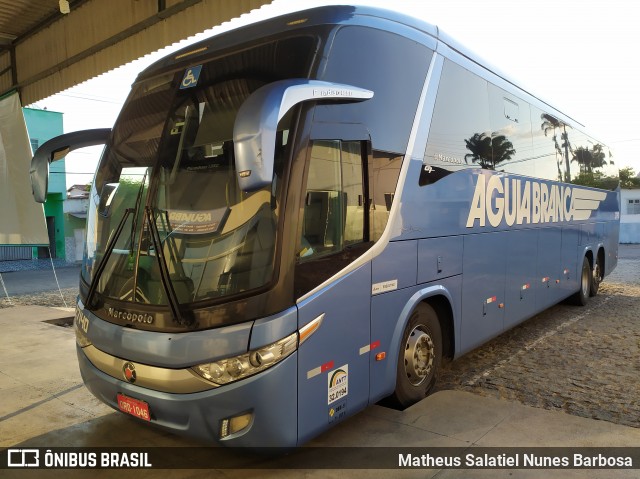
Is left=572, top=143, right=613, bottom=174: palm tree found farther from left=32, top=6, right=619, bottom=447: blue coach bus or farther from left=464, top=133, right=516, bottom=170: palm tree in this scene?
left=32, top=6, right=619, bottom=447: blue coach bus

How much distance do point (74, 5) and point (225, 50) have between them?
223 inches

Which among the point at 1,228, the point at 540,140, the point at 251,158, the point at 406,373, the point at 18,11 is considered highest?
the point at 18,11

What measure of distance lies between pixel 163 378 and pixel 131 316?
52 cm

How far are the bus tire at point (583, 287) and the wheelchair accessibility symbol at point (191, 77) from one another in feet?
27.8

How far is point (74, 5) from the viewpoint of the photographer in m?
7.90

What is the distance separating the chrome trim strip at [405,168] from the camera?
3574 millimetres

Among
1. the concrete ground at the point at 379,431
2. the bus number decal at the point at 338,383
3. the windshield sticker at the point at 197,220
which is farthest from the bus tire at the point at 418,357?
the windshield sticker at the point at 197,220

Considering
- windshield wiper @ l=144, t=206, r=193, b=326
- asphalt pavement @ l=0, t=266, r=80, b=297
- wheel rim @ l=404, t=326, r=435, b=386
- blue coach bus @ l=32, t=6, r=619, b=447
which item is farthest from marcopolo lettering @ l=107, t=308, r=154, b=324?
asphalt pavement @ l=0, t=266, r=80, b=297

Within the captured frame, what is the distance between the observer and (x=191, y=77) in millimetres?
3859

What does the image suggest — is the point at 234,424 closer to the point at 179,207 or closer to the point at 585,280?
the point at 179,207

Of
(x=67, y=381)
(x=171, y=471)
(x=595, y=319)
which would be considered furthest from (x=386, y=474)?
(x=595, y=319)

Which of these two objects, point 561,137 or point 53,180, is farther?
point 53,180

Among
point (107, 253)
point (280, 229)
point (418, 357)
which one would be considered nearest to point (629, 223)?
point (418, 357)

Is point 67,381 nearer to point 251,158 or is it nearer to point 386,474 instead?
point 386,474
